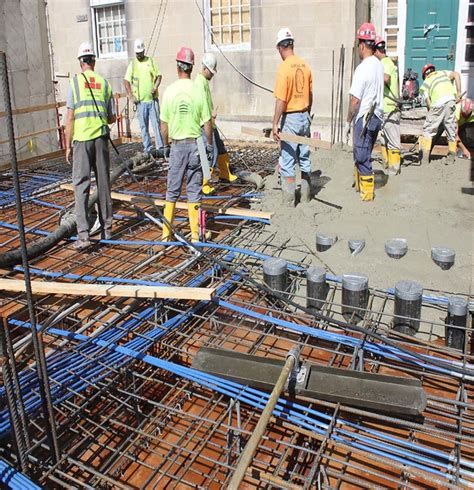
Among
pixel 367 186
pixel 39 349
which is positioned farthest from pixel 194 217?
pixel 39 349

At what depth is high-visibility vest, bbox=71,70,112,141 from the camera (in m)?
5.68

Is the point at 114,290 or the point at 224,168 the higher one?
the point at 224,168

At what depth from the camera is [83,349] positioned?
4.03 meters

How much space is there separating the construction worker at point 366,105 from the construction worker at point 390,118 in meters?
1.45

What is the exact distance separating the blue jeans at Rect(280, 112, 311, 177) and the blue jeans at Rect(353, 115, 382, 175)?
0.61 m

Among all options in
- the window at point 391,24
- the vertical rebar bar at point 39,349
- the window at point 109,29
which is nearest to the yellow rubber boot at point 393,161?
the window at point 391,24

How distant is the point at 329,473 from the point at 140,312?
2201 mm

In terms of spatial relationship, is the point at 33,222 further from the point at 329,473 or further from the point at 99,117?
the point at 329,473

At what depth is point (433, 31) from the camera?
11086 mm

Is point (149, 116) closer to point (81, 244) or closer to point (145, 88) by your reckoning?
point (145, 88)

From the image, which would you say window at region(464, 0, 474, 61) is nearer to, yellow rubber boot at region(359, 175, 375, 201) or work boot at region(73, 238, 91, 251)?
yellow rubber boot at region(359, 175, 375, 201)

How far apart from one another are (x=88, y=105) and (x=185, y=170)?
1235 mm

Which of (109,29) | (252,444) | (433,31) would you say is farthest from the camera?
(109,29)

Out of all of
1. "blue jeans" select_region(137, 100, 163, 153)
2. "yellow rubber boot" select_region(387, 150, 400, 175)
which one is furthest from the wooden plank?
"blue jeans" select_region(137, 100, 163, 153)
